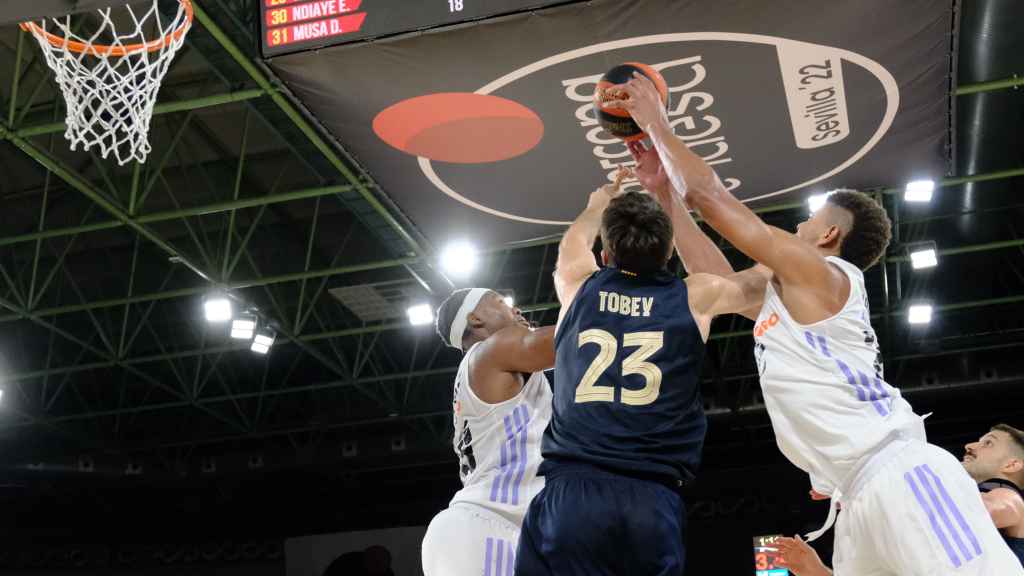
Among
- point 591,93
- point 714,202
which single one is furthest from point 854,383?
point 591,93

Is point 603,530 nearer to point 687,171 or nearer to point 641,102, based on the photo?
point 687,171

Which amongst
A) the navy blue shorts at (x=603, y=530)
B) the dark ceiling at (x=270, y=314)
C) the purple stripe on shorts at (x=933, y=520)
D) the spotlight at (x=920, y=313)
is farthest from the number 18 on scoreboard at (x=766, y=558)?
the navy blue shorts at (x=603, y=530)

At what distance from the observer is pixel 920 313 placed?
16188 mm

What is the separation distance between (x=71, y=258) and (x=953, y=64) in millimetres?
14600

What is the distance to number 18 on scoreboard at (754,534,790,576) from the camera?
18.2 metres

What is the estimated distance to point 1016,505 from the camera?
5.18 m

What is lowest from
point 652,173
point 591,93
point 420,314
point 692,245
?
point 692,245

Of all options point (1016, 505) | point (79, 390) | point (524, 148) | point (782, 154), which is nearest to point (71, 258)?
point (79, 390)

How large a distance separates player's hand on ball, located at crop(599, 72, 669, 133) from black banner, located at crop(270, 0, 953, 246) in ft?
9.08

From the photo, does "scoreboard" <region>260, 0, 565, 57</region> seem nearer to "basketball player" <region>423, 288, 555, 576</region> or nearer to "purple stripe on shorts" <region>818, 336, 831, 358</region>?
"basketball player" <region>423, 288, 555, 576</region>

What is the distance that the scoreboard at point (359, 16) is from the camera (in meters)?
6.74

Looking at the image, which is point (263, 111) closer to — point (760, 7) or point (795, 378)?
point (760, 7)

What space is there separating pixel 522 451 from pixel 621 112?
155 cm

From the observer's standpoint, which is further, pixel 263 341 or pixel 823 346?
pixel 263 341
